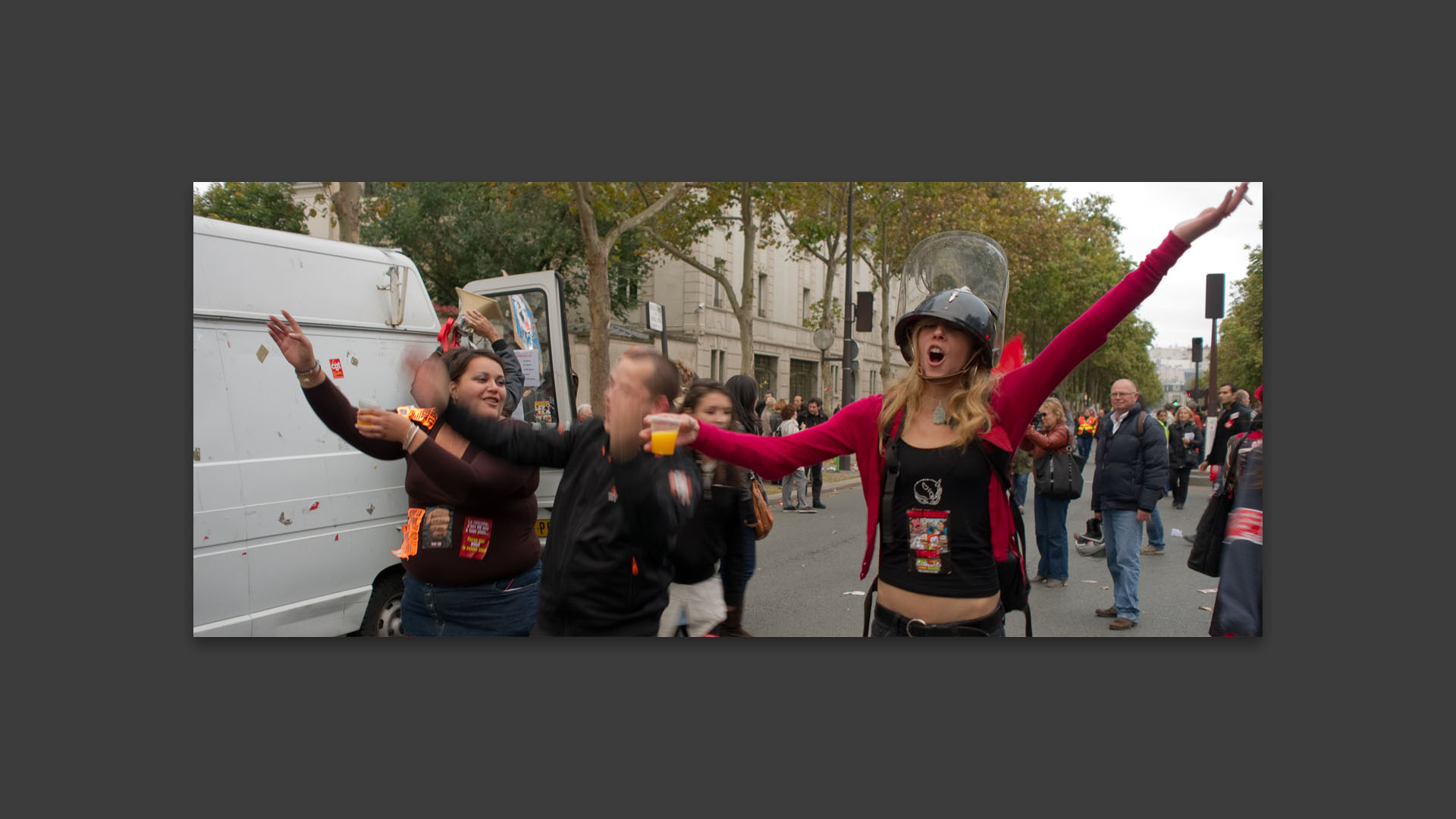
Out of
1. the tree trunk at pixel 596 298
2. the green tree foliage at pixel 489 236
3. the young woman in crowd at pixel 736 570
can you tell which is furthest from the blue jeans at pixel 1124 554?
the green tree foliage at pixel 489 236

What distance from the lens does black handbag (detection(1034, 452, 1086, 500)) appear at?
21.1 ft

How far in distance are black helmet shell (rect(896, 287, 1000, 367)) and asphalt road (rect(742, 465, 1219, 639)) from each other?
2192mm

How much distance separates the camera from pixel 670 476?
2.18 meters

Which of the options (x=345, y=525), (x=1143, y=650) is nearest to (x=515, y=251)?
(x=345, y=525)

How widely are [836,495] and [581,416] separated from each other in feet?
22.6

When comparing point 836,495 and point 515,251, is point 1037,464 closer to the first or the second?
point 515,251

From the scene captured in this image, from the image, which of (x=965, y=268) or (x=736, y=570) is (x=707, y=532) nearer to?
(x=736, y=570)

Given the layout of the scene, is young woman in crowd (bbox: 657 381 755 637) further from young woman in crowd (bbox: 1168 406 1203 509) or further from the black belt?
young woman in crowd (bbox: 1168 406 1203 509)

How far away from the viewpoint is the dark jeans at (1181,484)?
12.0 meters

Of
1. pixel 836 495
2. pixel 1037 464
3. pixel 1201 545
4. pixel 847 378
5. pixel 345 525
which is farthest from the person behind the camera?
pixel 847 378

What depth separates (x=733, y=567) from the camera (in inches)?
150

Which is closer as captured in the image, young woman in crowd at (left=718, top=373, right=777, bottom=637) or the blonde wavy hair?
the blonde wavy hair

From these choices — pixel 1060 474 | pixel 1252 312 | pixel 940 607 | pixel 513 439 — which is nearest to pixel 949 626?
pixel 940 607

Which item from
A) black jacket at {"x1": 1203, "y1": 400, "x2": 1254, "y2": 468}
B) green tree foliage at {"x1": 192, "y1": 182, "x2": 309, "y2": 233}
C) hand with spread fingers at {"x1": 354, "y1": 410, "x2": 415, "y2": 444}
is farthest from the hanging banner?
black jacket at {"x1": 1203, "y1": 400, "x2": 1254, "y2": 468}
